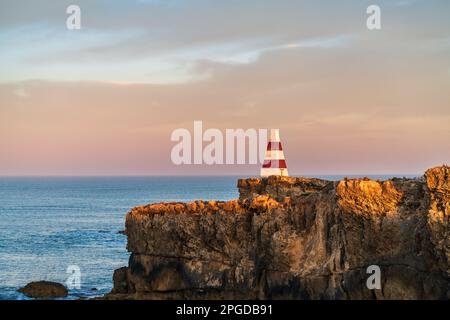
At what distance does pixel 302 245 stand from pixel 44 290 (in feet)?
66.6

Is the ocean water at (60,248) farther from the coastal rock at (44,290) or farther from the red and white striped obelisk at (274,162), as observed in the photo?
the red and white striped obelisk at (274,162)

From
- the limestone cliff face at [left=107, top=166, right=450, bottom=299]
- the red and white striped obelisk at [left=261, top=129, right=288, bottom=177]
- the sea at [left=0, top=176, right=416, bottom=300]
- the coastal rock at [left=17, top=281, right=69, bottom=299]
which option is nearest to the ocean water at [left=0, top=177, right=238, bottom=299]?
the sea at [left=0, top=176, right=416, bottom=300]

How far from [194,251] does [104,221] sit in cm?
6761

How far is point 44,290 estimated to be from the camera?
51.9 metres

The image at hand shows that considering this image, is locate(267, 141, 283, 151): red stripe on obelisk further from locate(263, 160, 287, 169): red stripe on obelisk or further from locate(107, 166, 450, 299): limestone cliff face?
locate(107, 166, 450, 299): limestone cliff face

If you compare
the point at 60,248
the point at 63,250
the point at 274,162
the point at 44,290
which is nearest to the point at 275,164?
the point at 274,162

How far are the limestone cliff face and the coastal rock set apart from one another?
7603mm

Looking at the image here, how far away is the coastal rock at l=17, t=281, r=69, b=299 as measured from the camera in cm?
5137

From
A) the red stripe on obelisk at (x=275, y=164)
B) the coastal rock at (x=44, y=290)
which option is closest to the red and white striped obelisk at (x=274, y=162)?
the red stripe on obelisk at (x=275, y=164)

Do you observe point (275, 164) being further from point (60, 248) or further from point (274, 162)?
point (60, 248)

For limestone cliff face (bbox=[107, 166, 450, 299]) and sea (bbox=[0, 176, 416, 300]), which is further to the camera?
sea (bbox=[0, 176, 416, 300])

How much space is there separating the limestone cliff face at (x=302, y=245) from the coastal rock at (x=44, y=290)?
760cm

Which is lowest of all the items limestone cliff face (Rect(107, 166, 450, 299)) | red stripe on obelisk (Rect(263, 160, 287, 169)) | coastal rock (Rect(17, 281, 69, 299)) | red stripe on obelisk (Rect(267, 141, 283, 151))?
coastal rock (Rect(17, 281, 69, 299))
